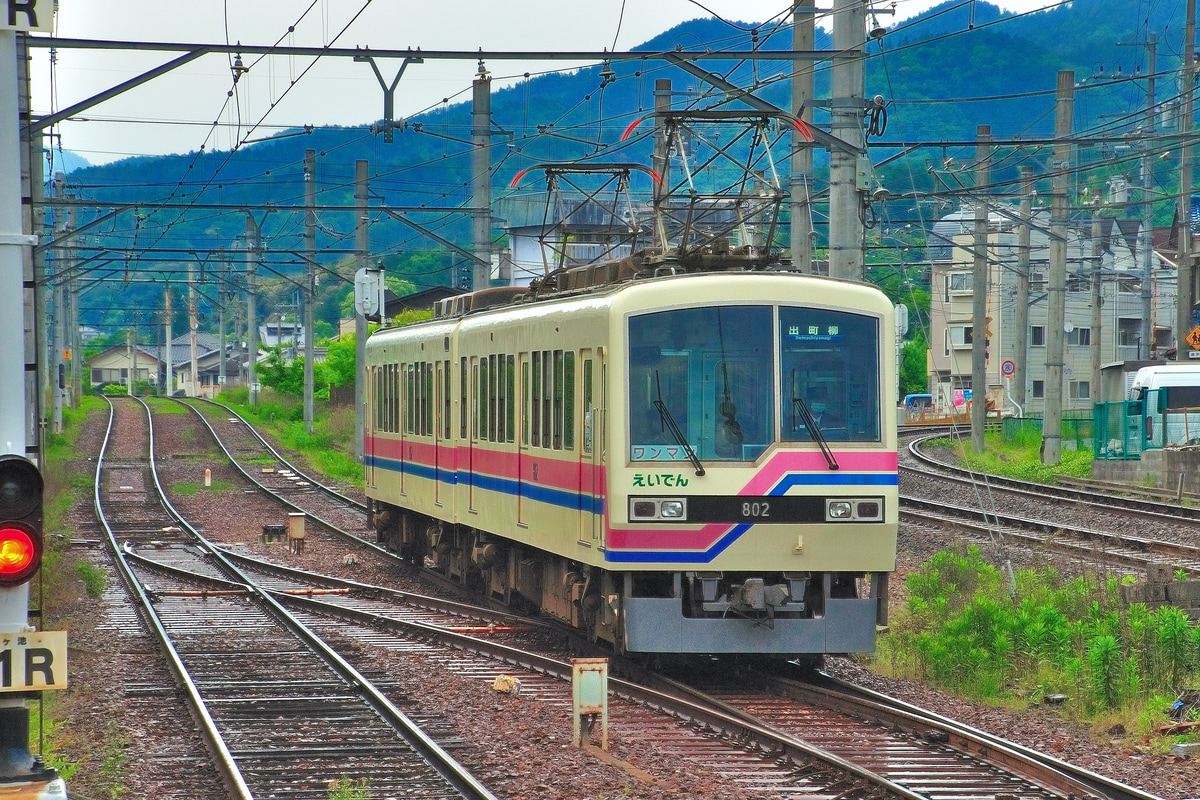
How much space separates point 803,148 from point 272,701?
831 cm

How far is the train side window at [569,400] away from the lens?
1233cm

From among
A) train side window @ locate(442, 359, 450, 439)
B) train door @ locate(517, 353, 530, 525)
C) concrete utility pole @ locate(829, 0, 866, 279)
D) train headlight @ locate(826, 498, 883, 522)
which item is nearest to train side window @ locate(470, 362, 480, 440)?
train side window @ locate(442, 359, 450, 439)

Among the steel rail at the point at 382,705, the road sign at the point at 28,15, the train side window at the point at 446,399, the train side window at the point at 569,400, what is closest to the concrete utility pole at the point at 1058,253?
the train side window at the point at 446,399

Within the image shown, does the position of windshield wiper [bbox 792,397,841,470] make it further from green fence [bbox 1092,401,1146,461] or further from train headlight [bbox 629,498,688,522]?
green fence [bbox 1092,401,1146,461]

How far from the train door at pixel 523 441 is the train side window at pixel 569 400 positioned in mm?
1254

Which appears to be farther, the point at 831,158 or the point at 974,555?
the point at 974,555

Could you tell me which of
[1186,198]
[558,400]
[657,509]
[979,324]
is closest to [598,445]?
[657,509]

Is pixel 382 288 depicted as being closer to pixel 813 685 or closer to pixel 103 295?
pixel 813 685

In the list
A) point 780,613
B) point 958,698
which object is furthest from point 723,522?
point 958,698

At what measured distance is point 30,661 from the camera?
5.62m

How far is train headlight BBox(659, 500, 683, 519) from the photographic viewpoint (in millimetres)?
11055

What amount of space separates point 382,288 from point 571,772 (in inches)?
921

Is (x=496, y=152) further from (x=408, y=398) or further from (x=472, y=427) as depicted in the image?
(x=472, y=427)

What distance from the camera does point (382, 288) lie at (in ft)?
103
